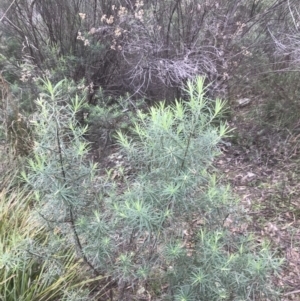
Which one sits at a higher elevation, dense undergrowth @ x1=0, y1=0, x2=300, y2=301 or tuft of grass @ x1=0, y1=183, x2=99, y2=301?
dense undergrowth @ x1=0, y1=0, x2=300, y2=301

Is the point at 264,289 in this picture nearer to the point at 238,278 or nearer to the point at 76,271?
the point at 238,278

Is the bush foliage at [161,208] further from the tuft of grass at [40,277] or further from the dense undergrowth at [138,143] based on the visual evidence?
the tuft of grass at [40,277]

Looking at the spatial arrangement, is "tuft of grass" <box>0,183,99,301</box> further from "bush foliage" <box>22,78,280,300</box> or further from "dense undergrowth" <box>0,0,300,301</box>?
"bush foliage" <box>22,78,280,300</box>

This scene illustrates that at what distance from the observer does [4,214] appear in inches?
133

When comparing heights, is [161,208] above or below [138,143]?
below

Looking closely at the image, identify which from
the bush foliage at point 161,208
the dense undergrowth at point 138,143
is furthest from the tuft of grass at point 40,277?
the bush foliage at point 161,208

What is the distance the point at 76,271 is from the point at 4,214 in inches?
37.4

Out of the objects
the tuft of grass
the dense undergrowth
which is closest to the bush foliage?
the dense undergrowth

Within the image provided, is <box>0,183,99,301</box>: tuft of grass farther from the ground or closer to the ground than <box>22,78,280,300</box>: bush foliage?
closer to the ground

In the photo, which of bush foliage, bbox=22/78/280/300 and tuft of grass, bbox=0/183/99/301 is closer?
bush foliage, bbox=22/78/280/300

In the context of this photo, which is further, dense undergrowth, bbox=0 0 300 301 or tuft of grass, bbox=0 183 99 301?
tuft of grass, bbox=0 183 99 301

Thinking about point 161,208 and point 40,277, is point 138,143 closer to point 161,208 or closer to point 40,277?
point 161,208

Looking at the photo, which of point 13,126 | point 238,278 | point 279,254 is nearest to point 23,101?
point 13,126

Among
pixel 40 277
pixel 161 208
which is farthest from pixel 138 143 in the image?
pixel 40 277
